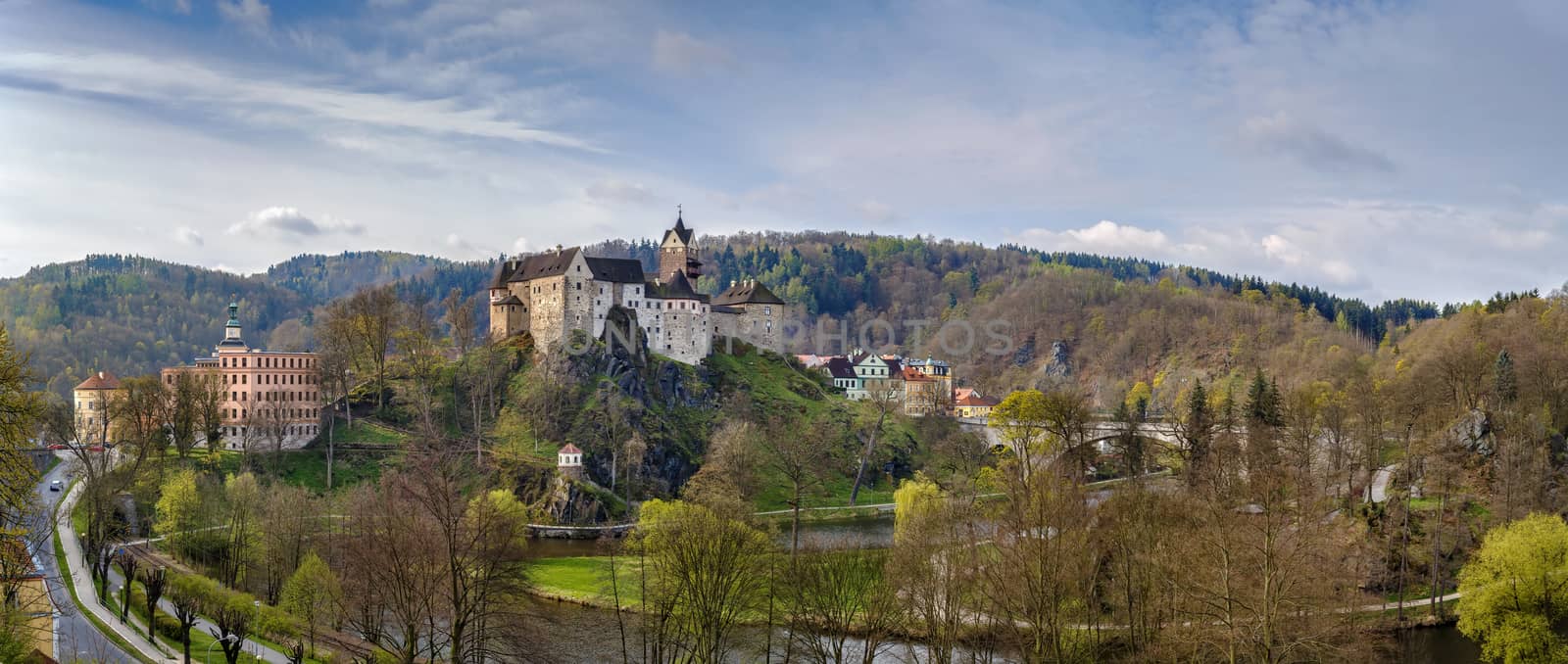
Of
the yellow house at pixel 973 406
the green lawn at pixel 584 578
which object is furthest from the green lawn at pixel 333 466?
the yellow house at pixel 973 406

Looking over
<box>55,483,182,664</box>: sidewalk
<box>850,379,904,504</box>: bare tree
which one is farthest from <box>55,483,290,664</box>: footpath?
<box>850,379,904,504</box>: bare tree

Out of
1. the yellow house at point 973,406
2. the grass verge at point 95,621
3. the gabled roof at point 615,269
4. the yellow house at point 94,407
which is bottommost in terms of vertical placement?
the grass verge at point 95,621

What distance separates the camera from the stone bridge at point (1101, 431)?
85188 mm

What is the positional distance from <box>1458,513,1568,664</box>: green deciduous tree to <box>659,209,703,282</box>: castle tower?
235ft

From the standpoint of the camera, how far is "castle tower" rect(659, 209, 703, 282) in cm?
10300

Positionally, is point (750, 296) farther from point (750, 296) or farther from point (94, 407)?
point (94, 407)

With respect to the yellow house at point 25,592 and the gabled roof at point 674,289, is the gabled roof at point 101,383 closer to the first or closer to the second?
the gabled roof at point 674,289

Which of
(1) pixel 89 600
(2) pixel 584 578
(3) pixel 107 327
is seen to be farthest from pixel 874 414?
(3) pixel 107 327

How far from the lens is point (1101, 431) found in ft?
308

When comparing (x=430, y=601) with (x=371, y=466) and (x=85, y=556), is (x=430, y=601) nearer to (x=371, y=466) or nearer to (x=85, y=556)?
(x=85, y=556)

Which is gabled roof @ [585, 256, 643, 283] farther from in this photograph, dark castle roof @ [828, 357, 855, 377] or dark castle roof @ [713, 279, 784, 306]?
dark castle roof @ [828, 357, 855, 377]

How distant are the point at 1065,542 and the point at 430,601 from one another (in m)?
18.3

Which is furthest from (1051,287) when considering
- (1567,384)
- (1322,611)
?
(1322,611)

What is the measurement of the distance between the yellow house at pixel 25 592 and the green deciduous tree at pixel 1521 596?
41.4m
